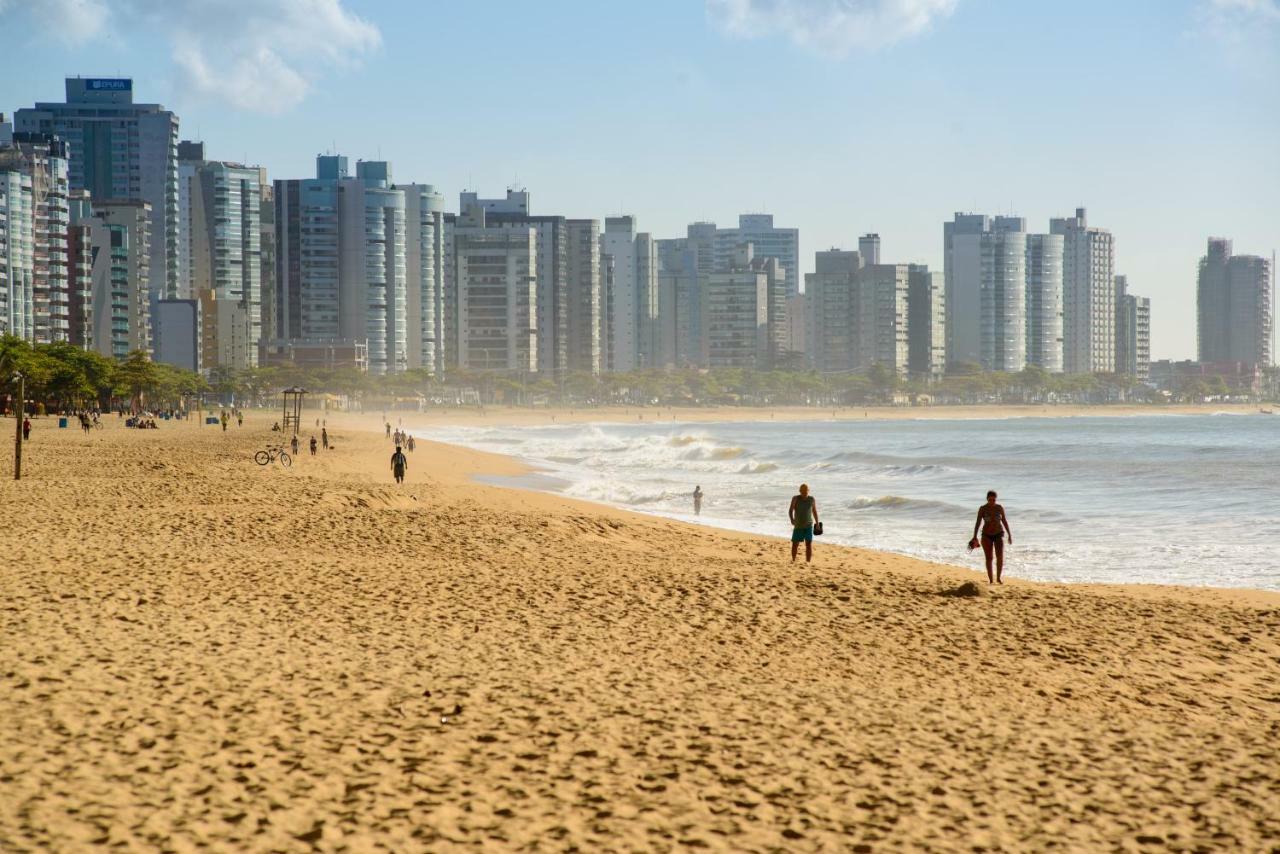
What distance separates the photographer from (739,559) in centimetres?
1831

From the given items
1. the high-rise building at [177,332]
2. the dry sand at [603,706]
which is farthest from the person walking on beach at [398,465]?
the high-rise building at [177,332]

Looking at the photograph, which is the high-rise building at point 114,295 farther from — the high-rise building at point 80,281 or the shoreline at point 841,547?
the shoreline at point 841,547

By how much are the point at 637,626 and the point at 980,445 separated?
63.2m

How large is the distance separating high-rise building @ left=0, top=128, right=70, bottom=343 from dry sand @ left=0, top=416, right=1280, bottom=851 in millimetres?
122881

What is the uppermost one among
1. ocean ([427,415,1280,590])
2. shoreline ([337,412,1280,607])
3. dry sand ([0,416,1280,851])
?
dry sand ([0,416,1280,851])

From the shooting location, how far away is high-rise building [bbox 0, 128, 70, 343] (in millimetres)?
123750

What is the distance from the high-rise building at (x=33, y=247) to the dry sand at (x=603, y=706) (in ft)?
403

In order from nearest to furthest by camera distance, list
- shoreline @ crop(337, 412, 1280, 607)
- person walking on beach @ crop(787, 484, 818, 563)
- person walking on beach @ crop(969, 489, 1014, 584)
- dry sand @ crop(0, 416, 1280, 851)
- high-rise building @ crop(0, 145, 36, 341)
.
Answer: dry sand @ crop(0, 416, 1280, 851)
person walking on beach @ crop(969, 489, 1014, 584)
shoreline @ crop(337, 412, 1280, 607)
person walking on beach @ crop(787, 484, 818, 563)
high-rise building @ crop(0, 145, 36, 341)

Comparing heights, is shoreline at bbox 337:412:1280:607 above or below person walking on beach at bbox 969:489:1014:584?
below

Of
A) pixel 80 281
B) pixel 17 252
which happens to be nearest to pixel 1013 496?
pixel 17 252

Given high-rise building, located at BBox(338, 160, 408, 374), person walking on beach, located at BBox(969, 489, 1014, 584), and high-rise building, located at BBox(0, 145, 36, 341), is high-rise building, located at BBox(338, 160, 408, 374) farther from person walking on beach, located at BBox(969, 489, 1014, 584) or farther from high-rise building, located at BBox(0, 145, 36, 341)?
person walking on beach, located at BBox(969, 489, 1014, 584)

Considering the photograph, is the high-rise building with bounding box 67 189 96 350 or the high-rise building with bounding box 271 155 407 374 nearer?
the high-rise building with bounding box 67 189 96 350

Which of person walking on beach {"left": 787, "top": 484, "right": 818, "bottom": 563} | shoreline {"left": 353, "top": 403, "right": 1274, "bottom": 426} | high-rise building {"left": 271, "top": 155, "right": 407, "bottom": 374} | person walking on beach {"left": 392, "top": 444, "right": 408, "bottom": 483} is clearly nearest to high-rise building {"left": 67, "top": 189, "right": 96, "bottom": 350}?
shoreline {"left": 353, "top": 403, "right": 1274, "bottom": 426}

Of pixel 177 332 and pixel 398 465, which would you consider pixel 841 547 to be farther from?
pixel 177 332
